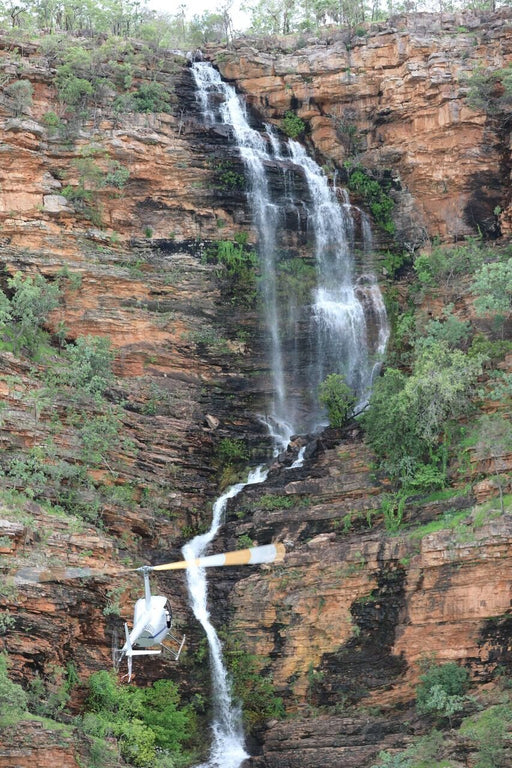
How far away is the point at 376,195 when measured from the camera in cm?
4931

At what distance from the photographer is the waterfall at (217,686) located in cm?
3381

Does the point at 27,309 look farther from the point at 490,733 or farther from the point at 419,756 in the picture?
the point at 490,733

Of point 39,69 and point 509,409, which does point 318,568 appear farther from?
point 39,69

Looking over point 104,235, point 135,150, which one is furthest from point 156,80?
point 104,235

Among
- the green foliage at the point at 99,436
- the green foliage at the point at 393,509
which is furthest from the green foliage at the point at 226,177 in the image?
the green foliage at the point at 393,509

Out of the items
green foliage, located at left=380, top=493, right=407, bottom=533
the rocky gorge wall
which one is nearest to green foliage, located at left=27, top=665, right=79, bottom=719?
the rocky gorge wall

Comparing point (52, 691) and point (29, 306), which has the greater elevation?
point (29, 306)

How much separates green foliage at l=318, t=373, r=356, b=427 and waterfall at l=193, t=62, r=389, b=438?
2023mm

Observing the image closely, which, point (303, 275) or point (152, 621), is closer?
point (152, 621)

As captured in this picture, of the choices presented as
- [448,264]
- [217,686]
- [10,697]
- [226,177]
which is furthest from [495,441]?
[226,177]

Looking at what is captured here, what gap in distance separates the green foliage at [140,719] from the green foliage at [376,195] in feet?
73.2

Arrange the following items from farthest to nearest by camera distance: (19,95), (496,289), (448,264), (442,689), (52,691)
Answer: (19,95) < (448,264) < (496,289) < (442,689) < (52,691)

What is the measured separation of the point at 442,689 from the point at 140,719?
8.01 m

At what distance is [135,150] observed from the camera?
46906mm
